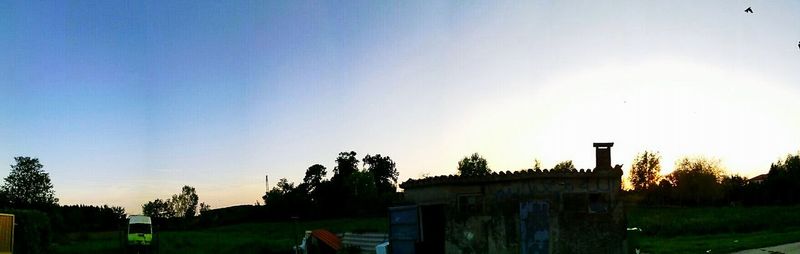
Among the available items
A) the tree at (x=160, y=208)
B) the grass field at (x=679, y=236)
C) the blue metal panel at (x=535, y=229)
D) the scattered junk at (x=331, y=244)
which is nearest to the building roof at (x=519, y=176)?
the blue metal panel at (x=535, y=229)

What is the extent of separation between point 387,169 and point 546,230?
80.4 metres

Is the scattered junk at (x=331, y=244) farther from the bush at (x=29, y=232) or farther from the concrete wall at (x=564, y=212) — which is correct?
the bush at (x=29, y=232)

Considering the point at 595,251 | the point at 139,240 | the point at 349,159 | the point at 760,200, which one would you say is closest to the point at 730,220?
the point at 760,200

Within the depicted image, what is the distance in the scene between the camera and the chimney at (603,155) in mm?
14391

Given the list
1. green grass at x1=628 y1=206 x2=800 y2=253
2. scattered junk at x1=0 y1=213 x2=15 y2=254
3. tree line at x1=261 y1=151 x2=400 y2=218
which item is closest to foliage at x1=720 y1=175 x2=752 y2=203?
green grass at x1=628 y1=206 x2=800 y2=253

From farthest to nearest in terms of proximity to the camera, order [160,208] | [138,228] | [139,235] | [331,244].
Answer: [160,208], [138,228], [139,235], [331,244]

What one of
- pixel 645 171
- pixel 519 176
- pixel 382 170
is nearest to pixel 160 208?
pixel 382 170

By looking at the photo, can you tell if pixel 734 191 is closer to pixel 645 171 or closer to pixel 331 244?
pixel 645 171

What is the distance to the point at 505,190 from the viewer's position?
14328 millimetres

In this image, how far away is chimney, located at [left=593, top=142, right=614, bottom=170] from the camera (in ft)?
47.2

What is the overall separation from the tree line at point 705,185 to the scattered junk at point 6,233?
4321cm

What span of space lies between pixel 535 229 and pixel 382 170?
260ft

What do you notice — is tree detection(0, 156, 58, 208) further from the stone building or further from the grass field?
the stone building

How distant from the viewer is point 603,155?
14.5 m
